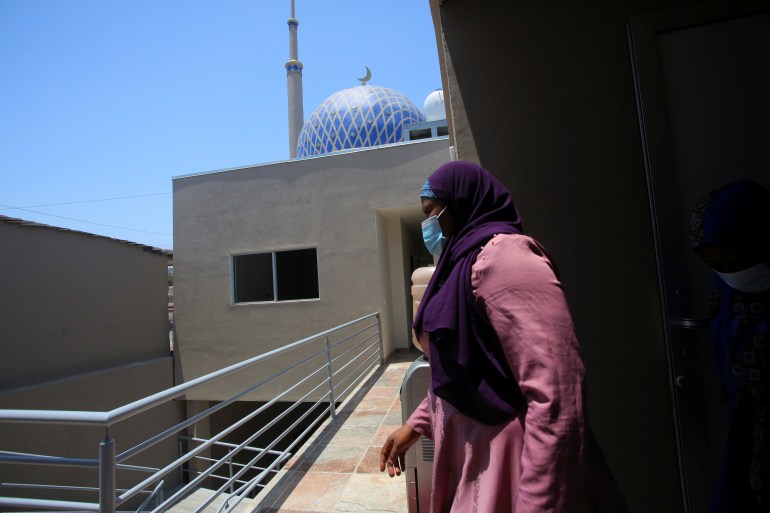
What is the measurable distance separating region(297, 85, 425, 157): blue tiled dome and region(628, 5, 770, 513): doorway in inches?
488

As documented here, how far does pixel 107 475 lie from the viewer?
1616 millimetres

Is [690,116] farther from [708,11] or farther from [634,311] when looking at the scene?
[634,311]

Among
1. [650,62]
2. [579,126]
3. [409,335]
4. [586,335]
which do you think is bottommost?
[409,335]

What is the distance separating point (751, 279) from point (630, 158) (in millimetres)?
865

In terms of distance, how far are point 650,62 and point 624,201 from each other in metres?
0.57

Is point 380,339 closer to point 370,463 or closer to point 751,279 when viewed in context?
point 370,463

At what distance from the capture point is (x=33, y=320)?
22.4 feet

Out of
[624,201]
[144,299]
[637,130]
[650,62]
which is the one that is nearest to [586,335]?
[624,201]

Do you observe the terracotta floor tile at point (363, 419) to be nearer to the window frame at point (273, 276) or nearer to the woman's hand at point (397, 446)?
the woman's hand at point (397, 446)

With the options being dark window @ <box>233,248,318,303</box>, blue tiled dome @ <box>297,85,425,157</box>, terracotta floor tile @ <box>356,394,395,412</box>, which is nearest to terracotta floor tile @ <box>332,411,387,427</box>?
terracotta floor tile @ <box>356,394,395,412</box>

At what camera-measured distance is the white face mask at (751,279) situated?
1.17 m

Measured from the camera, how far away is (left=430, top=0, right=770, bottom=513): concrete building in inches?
64.2

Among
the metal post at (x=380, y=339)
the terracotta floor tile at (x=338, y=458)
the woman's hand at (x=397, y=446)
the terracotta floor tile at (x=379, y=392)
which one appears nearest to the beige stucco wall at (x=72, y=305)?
the metal post at (x=380, y=339)

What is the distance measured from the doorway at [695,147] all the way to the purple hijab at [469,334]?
999 millimetres
